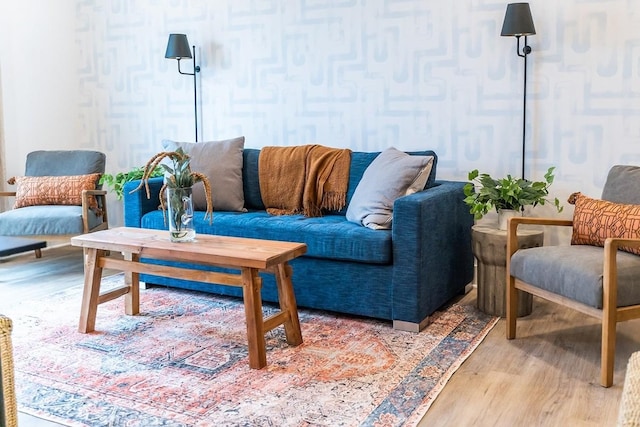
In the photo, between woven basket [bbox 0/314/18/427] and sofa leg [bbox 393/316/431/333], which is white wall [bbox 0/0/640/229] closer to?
sofa leg [bbox 393/316/431/333]

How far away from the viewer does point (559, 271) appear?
2.70 m

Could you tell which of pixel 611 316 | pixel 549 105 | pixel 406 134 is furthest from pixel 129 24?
pixel 611 316

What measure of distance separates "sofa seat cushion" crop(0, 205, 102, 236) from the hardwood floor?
2224mm

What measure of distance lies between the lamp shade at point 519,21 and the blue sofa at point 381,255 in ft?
2.65

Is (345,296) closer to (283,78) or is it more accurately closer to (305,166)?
(305,166)

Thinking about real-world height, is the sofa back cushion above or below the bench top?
above

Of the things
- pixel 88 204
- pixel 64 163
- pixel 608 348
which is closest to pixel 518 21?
pixel 608 348

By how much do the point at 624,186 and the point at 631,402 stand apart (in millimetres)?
1942

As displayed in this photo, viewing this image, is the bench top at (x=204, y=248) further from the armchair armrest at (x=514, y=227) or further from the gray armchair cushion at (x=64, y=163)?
the gray armchair cushion at (x=64, y=163)

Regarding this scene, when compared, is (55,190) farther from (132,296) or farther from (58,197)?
(132,296)

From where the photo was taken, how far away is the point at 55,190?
467 centimetres

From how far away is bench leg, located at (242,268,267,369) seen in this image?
270 cm

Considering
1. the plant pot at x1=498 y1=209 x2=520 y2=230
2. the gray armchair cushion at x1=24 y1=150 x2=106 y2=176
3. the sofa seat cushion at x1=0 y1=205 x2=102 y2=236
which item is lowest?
the sofa seat cushion at x1=0 y1=205 x2=102 y2=236

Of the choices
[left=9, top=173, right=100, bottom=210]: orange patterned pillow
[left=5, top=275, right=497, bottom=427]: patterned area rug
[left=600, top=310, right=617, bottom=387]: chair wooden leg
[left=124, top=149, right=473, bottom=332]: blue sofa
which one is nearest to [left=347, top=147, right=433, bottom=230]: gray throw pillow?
[left=124, top=149, right=473, bottom=332]: blue sofa
